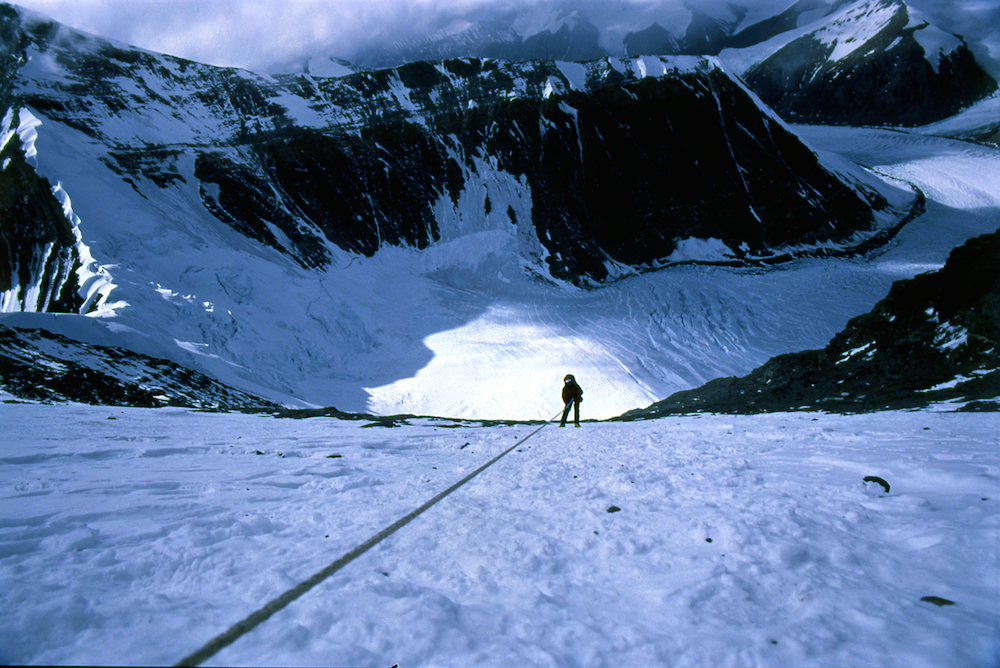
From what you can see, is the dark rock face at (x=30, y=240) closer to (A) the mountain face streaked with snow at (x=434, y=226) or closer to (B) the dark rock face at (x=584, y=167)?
(A) the mountain face streaked with snow at (x=434, y=226)

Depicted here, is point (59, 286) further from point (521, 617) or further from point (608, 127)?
point (608, 127)

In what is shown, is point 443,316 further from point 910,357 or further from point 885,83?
point 885,83

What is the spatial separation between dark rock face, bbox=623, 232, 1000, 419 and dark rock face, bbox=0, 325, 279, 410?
12.8 meters

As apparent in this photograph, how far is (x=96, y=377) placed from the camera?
1155 centimetres

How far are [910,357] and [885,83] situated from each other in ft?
240

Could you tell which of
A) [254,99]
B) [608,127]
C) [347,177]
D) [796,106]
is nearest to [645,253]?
[608,127]

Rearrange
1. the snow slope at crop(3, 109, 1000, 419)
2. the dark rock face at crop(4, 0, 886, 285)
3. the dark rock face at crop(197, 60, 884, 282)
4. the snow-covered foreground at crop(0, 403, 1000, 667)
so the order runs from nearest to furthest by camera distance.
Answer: the snow-covered foreground at crop(0, 403, 1000, 667), the snow slope at crop(3, 109, 1000, 419), the dark rock face at crop(4, 0, 886, 285), the dark rock face at crop(197, 60, 884, 282)

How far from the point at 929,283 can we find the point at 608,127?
3029cm

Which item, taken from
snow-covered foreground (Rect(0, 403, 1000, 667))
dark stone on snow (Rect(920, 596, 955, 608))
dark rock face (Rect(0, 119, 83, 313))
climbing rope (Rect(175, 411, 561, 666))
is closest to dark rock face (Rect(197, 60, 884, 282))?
dark rock face (Rect(0, 119, 83, 313))

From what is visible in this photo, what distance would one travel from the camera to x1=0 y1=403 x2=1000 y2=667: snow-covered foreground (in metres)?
1.79

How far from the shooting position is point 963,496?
9.62 feet

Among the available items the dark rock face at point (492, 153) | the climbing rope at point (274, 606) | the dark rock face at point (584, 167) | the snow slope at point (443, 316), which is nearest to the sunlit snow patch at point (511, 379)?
the snow slope at point (443, 316)

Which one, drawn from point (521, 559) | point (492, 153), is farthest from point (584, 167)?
point (521, 559)

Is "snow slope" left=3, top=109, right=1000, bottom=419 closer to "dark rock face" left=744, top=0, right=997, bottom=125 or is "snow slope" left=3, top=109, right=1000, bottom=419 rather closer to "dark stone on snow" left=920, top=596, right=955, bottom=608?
"dark stone on snow" left=920, top=596, right=955, bottom=608
